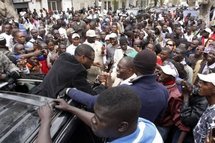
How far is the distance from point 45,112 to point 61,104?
166 millimetres

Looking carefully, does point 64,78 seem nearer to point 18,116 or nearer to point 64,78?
point 64,78

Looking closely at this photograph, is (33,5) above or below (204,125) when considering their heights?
above

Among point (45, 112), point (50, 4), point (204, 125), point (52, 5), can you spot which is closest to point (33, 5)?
point (50, 4)

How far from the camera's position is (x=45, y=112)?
5.50ft

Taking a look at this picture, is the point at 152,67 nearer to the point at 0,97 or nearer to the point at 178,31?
the point at 0,97

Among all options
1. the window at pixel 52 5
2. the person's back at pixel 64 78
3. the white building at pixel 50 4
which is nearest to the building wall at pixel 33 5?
the white building at pixel 50 4

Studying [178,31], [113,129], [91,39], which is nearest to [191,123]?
[113,129]

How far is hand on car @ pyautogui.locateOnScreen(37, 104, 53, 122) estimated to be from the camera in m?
1.63

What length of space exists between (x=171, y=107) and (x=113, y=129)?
180cm

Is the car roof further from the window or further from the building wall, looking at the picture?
the window

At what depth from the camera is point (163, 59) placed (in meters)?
4.80

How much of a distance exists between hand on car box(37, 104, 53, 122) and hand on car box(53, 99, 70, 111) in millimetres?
79

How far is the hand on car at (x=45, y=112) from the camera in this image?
64.1 inches

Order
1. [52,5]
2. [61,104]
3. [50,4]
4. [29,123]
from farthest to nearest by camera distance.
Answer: [52,5] < [50,4] < [61,104] < [29,123]
